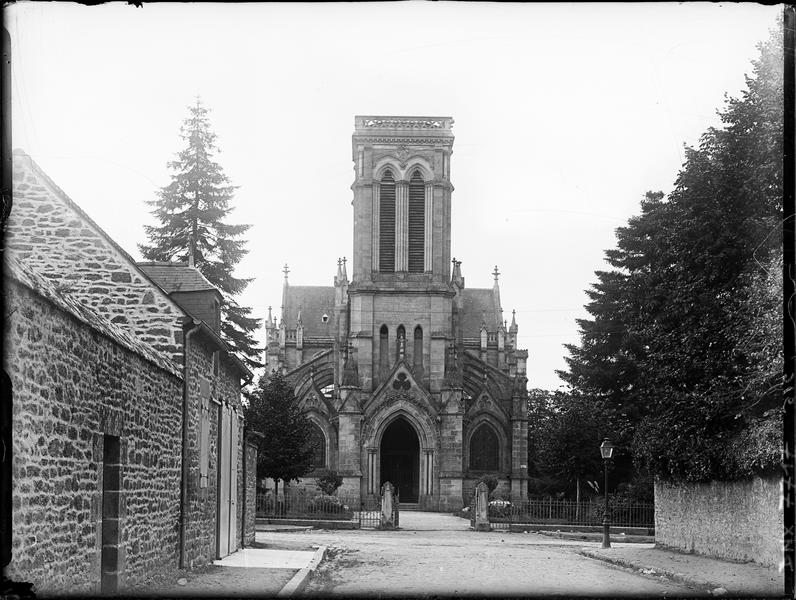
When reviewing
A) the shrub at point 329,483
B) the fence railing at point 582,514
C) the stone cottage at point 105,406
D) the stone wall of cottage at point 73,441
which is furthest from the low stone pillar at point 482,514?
the stone wall of cottage at point 73,441

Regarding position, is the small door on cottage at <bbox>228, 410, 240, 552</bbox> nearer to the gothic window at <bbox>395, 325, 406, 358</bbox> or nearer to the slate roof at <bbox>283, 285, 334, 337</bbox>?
the gothic window at <bbox>395, 325, 406, 358</bbox>

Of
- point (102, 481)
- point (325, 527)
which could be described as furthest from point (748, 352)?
point (325, 527)

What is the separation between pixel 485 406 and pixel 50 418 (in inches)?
2033

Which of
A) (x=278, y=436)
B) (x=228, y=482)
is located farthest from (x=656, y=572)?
(x=278, y=436)

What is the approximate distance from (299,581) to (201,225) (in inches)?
980

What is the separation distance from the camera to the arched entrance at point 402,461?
5700 cm

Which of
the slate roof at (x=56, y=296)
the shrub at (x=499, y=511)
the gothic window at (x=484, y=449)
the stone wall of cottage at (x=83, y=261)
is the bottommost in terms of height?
the shrub at (x=499, y=511)

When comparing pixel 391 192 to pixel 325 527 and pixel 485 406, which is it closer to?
pixel 485 406

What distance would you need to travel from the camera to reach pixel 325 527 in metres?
37.1

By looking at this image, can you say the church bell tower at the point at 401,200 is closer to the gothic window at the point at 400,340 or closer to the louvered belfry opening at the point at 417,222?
the louvered belfry opening at the point at 417,222

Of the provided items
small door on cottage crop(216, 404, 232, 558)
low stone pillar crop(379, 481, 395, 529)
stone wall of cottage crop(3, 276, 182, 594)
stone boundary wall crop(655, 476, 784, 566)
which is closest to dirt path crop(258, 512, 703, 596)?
small door on cottage crop(216, 404, 232, 558)

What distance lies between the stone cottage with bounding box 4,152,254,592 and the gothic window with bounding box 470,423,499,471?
39.1 metres

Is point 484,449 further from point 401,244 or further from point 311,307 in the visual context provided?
point 311,307

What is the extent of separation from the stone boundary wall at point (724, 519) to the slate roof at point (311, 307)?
46922mm
